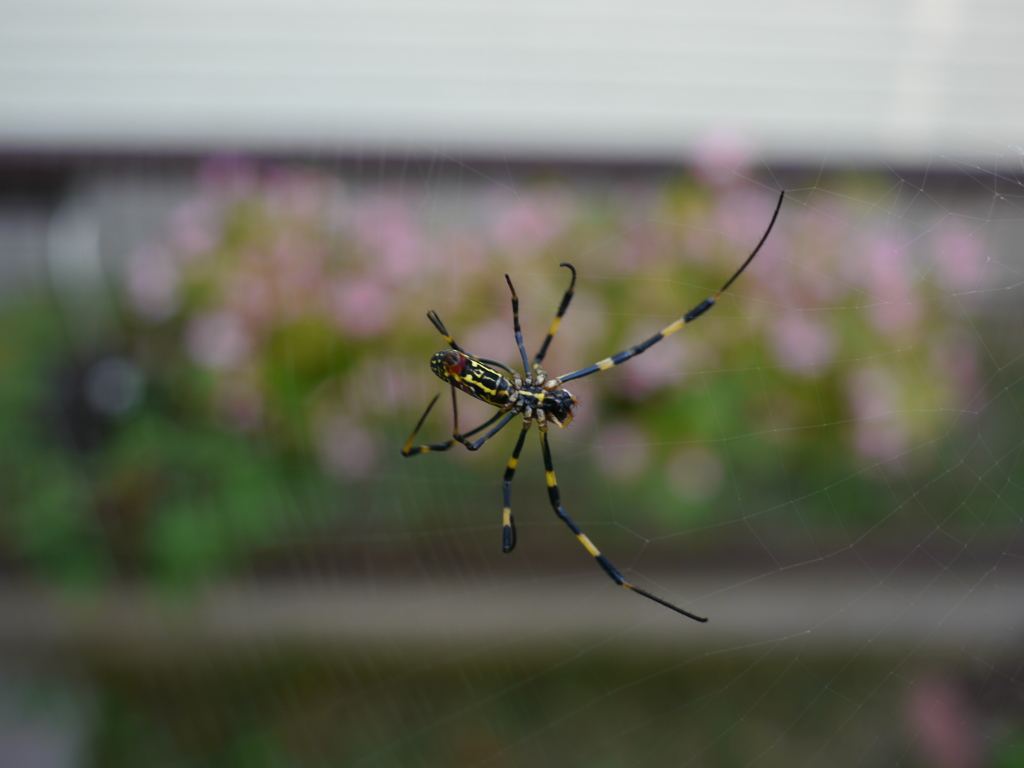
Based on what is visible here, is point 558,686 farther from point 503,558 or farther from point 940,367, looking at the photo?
point 940,367

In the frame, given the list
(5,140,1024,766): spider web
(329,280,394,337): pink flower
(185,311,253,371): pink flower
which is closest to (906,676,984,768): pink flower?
(5,140,1024,766): spider web

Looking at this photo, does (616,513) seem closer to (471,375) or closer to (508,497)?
(508,497)

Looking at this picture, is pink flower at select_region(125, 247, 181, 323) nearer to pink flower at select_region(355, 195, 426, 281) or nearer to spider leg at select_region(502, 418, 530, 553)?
pink flower at select_region(355, 195, 426, 281)

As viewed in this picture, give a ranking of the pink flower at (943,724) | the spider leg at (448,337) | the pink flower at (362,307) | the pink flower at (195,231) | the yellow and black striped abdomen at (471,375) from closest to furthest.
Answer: the spider leg at (448,337) → the yellow and black striped abdomen at (471,375) → the pink flower at (943,724) → the pink flower at (362,307) → the pink flower at (195,231)

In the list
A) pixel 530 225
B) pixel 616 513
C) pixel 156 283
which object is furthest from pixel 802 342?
pixel 156 283

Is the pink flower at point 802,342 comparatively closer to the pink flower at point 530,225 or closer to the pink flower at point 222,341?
the pink flower at point 530,225

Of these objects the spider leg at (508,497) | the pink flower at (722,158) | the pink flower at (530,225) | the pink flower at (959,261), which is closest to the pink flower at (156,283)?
the pink flower at (530,225)
